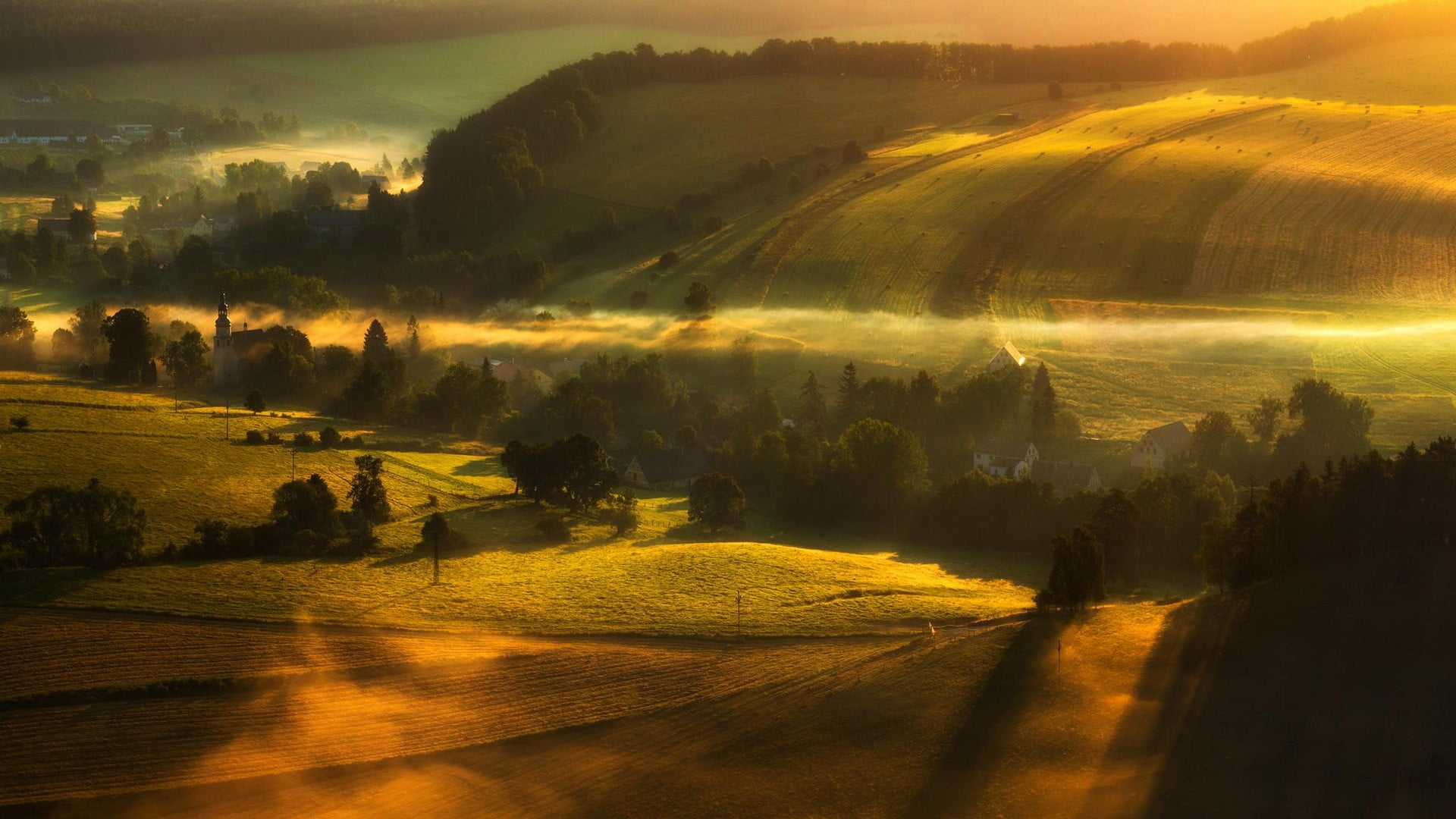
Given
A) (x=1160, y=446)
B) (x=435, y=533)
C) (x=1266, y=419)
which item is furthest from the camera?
(x=1266, y=419)

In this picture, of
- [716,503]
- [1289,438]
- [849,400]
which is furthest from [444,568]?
[1289,438]

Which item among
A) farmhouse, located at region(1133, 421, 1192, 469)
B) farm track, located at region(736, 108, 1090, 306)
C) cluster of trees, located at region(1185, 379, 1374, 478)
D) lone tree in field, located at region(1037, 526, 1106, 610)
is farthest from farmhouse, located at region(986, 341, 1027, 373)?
lone tree in field, located at region(1037, 526, 1106, 610)

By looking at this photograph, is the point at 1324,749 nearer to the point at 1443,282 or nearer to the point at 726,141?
the point at 1443,282

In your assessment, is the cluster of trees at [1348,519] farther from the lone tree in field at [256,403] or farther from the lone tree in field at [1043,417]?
the lone tree in field at [256,403]

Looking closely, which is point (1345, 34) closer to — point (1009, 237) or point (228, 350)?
point (1009, 237)

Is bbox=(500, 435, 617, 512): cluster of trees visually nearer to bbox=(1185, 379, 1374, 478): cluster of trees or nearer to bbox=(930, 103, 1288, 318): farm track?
bbox=(1185, 379, 1374, 478): cluster of trees

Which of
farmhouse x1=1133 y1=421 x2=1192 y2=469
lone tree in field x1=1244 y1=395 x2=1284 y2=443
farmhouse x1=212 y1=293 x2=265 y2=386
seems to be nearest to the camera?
farmhouse x1=1133 y1=421 x2=1192 y2=469

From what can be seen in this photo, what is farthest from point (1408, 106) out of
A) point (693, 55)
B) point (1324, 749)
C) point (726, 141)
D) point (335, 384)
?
point (1324, 749)
